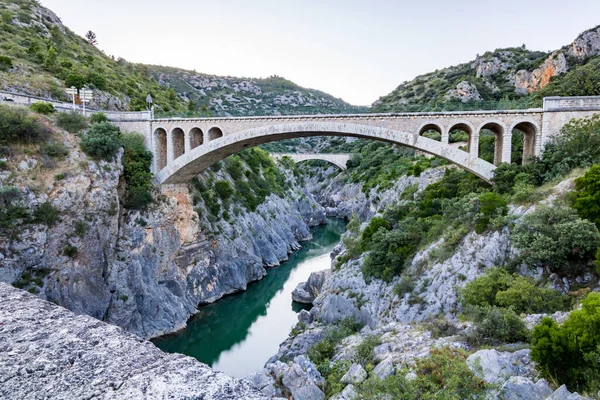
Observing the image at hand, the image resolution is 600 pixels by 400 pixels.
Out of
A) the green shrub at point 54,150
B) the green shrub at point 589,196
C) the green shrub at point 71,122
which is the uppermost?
the green shrub at point 71,122

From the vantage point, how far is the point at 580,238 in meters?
9.28

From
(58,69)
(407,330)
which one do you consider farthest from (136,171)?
(407,330)

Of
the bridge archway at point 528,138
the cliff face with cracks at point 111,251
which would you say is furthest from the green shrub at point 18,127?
the bridge archway at point 528,138

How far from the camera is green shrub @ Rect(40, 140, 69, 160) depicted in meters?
17.1

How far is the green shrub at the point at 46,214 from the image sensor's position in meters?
15.4

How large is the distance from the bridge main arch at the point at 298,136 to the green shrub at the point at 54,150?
5.52 m

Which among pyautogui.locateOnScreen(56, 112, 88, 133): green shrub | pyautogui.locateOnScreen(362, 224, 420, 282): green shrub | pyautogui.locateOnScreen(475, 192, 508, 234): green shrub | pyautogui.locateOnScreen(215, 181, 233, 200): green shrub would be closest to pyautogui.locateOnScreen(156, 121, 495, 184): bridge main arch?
pyautogui.locateOnScreen(215, 181, 233, 200): green shrub

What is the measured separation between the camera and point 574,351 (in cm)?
611

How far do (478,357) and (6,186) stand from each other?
17560 millimetres

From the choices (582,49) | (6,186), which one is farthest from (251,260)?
(582,49)

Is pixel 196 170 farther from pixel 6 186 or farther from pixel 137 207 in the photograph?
pixel 6 186

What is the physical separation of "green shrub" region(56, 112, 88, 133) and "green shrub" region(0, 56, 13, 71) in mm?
10901

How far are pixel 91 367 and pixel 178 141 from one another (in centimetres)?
2186

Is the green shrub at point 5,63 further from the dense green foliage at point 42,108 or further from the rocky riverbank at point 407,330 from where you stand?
the rocky riverbank at point 407,330
